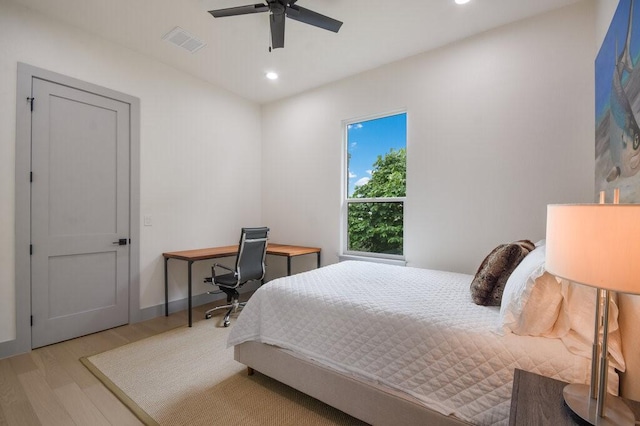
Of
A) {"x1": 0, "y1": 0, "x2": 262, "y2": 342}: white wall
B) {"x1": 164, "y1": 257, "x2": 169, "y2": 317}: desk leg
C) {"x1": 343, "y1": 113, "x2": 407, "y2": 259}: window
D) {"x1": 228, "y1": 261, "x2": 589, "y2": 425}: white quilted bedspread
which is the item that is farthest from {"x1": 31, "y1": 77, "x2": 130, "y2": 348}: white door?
{"x1": 343, "y1": 113, "x2": 407, "y2": 259}: window

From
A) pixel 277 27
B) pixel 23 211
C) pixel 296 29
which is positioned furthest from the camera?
pixel 296 29

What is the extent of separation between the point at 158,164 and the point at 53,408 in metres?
2.38

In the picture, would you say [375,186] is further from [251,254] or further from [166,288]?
[166,288]

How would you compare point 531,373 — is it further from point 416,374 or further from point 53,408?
point 53,408

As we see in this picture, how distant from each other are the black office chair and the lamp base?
8.79 feet

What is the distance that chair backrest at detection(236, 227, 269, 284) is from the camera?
309 cm

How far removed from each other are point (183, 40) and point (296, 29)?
117 cm

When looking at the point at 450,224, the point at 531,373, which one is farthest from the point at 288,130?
the point at 531,373

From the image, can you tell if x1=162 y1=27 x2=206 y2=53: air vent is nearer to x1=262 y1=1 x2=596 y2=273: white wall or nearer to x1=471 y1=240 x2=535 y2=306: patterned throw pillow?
x1=262 y1=1 x2=596 y2=273: white wall

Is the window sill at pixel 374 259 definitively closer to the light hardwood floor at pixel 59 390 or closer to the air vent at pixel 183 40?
the light hardwood floor at pixel 59 390

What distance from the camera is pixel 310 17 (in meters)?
2.21

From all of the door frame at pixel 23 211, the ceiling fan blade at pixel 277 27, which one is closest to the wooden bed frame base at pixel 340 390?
the door frame at pixel 23 211

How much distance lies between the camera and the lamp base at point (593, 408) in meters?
0.87

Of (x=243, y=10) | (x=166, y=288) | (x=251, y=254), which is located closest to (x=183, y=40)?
(x=243, y=10)
